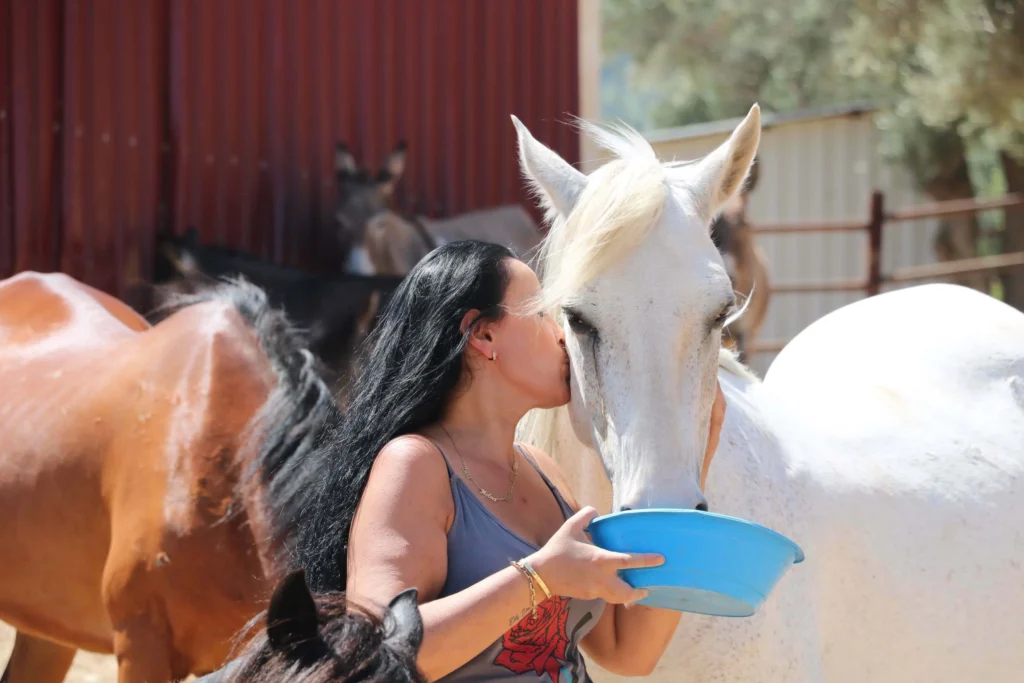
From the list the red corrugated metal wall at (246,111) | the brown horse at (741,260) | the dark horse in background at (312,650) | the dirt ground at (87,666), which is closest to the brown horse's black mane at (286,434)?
the dark horse in background at (312,650)

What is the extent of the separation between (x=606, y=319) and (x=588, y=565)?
0.51 m

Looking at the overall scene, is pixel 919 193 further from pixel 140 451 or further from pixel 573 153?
pixel 140 451

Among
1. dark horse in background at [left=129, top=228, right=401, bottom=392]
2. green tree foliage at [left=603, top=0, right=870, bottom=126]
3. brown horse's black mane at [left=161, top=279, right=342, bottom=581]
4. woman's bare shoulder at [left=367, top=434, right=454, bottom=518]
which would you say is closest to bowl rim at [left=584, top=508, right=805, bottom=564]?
woman's bare shoulder at [left=367, top=434, right=454, bottom=518]

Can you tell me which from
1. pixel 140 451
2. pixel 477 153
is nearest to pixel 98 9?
pixel 477 153

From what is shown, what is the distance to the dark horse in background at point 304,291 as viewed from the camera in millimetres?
6734

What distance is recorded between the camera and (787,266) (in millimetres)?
14609

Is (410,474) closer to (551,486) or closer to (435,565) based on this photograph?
(435,565)

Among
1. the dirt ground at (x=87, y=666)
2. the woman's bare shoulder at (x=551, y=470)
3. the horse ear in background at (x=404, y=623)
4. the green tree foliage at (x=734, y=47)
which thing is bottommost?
the dirt ground at (x=87, y=666)

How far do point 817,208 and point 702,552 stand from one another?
45.8 feet

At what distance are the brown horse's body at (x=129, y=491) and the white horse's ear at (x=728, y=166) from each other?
4.61 ft

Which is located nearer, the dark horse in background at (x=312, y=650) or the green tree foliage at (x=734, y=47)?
the dark horse in background at (x=312, y=650)

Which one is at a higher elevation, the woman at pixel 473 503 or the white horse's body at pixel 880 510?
the woman at pixel 473 503

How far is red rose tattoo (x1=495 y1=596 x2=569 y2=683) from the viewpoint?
1.75 m

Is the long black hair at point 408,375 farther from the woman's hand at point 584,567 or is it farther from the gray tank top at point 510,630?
the woman's hand at point 584,567
